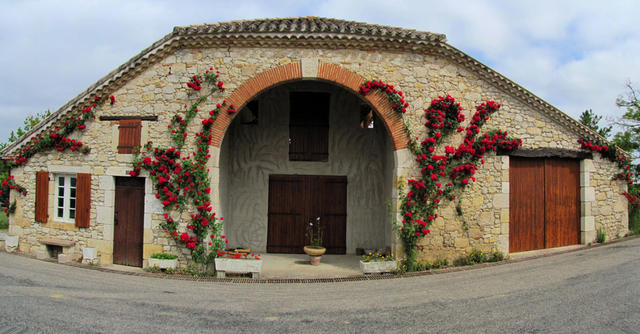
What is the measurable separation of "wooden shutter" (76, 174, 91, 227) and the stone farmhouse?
3cm

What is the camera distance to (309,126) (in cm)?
1005

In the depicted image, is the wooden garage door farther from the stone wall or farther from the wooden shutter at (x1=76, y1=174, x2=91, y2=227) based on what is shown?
the wooden shutter at (x1=76, y1=174, x2=91, y2=227)

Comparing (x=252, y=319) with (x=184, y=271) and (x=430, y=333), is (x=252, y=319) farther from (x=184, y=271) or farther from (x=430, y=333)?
(x=184, y=271)

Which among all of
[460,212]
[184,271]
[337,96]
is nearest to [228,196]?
[184,271]

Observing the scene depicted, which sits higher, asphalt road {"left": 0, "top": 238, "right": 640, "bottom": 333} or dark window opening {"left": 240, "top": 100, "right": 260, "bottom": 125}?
dark window opening {"left": 240, "top": 100, "right": 260, "bottom": 125}

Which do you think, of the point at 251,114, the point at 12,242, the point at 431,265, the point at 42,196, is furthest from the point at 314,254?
the point at 12,242

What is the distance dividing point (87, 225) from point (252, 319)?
576 centimetres

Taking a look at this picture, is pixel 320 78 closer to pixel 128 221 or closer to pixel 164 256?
pixel 164 256

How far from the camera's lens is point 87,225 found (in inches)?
325

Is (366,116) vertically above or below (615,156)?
above

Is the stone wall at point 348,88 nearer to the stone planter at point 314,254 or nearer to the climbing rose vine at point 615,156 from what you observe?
the climbing rose vine at point 615,156

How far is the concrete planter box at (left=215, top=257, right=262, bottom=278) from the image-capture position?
7.41 meters

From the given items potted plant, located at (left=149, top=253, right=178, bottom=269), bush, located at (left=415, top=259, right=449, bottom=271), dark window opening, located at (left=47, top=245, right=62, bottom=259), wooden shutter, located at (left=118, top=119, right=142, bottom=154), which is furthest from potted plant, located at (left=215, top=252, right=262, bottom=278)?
dark window opening, located at (left=47, top=245, right=62, bottom=259)

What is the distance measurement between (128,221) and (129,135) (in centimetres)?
204
